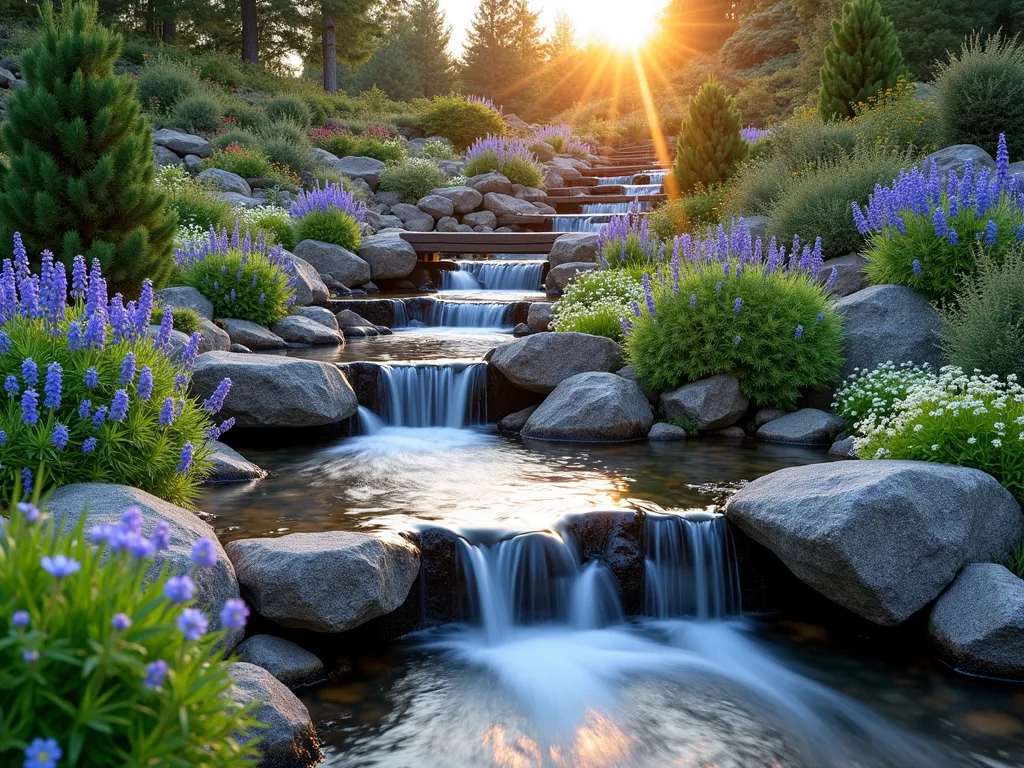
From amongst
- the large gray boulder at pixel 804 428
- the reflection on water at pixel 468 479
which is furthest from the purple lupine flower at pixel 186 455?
the large gray boulder at pixel 804 428

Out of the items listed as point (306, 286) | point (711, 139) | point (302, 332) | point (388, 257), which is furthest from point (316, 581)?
point (711, 139)

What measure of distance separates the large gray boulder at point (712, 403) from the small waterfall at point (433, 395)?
84.6 inches

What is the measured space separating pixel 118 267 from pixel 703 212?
9.64 meters

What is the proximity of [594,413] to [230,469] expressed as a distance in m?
3.44

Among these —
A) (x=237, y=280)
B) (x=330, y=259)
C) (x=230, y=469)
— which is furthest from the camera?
(x=330, y=259)

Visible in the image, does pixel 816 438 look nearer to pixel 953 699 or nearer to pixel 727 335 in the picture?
pixel 727 335

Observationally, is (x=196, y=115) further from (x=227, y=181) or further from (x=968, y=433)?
(x=968, y=433)

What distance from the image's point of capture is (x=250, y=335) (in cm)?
1098

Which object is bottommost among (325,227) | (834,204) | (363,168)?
(325,227)

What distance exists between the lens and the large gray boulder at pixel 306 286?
43.0ft

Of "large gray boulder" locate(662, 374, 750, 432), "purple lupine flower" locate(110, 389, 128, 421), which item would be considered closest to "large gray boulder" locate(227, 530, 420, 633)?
"purple lupine flower" locate(110, 389, 128, 421)

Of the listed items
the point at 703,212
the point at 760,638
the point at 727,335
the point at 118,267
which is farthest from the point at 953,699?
the point at 703,212

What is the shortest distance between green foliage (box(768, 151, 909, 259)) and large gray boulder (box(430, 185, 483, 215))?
10978 millimetres

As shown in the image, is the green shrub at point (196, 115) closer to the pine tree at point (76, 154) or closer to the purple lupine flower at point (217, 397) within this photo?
the pine tree at point (76, 154)
